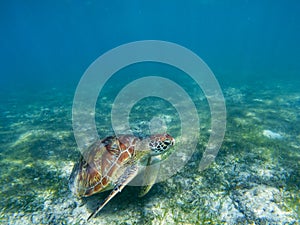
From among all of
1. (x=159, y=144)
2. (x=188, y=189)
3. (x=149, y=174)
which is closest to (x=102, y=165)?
(x=149, y=174)

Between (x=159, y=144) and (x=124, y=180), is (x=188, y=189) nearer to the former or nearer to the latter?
(x=159, y=144)

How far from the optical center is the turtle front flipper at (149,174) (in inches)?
133

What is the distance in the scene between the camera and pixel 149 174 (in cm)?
357

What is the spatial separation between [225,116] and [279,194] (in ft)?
14.6

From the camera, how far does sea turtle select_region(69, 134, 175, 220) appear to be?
3.19 m

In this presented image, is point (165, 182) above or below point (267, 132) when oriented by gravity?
below

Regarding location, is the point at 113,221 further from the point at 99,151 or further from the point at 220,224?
the point at 220,224

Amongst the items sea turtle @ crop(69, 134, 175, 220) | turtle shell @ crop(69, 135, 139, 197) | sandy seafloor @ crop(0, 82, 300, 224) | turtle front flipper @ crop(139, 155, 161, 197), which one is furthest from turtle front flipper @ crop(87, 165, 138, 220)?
sandy seafloor @ crop(0, 82, 300, 224)

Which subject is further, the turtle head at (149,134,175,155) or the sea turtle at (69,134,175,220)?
the turtle head at (149,134,175,155)

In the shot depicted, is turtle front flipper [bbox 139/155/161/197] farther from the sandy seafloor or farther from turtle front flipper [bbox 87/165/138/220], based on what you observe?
turtle front flipper [bbox 87/165/138/220]

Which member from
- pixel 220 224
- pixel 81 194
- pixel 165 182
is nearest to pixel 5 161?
pixel 81 194

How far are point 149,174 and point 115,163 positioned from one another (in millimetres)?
684

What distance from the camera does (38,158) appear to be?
521 centimetres

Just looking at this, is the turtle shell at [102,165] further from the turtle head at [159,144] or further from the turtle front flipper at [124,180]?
the turtle head at [159,144]
